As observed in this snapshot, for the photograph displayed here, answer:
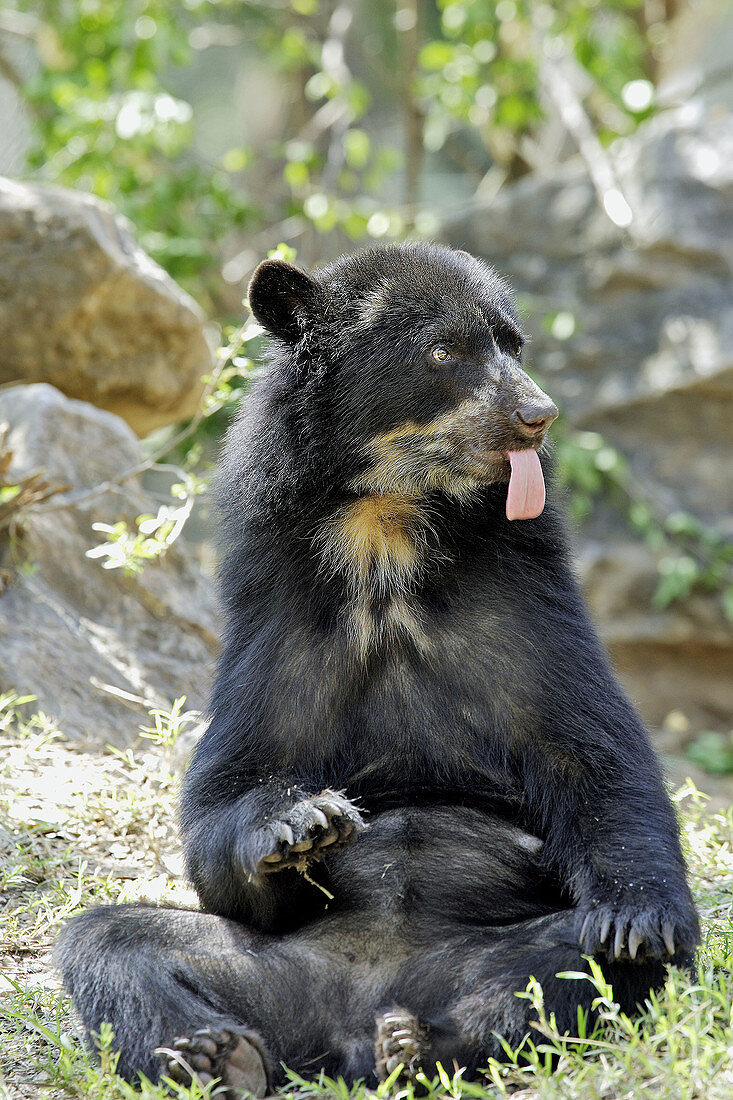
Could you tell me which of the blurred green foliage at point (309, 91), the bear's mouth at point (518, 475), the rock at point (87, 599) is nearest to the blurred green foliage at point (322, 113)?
the blurred green foliage at point (309, 91)

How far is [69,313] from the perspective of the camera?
5.72 meters

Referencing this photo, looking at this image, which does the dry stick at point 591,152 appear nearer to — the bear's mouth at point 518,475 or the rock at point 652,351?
the rock at point 652,351

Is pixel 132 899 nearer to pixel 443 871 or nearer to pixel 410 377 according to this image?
pixel 443 871

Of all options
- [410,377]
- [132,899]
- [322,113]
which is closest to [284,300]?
[410,377]

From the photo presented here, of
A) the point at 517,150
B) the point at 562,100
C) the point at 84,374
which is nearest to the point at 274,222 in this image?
the point at 517,150

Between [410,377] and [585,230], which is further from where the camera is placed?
[585,230]

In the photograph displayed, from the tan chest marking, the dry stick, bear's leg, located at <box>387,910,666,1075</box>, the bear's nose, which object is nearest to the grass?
bear's leg, located at <box>387,910,666,1075</box>

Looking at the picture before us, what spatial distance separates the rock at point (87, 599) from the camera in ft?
15.8

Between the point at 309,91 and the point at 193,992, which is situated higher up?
the point at 309,91

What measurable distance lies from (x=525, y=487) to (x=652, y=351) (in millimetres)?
5879

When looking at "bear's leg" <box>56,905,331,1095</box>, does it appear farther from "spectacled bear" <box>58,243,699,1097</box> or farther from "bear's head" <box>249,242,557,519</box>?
"bear's head" <box>249,242,557,519</box>

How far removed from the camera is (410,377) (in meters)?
3.16

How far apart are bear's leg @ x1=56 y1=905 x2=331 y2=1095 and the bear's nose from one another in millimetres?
1379

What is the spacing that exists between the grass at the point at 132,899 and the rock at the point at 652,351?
4.16 m
